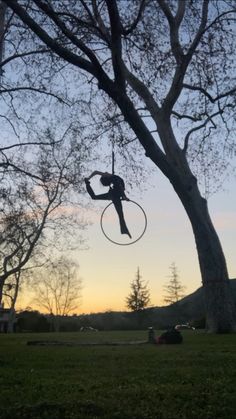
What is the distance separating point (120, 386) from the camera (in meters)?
7.33

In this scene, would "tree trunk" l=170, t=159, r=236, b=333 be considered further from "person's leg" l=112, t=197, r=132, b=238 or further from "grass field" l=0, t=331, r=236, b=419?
"grass field" l=0, t=331, r=236, b=419

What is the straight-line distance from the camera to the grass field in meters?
5.97

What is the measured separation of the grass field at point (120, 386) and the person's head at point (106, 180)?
134 inches

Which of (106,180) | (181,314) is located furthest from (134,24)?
(181,314)

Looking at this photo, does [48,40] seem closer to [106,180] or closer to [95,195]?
[106,180]

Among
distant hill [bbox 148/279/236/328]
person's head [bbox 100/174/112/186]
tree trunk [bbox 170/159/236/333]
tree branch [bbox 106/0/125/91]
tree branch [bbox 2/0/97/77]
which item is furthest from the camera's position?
distant hill [bbox 148/279/236/328]

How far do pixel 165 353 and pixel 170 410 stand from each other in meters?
5.58

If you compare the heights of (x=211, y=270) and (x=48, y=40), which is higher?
(x=48, y=40)

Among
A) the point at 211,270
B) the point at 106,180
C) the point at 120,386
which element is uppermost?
the point at 106,180

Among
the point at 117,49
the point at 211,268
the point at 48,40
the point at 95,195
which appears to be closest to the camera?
the point at 48,40

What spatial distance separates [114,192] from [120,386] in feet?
14.5

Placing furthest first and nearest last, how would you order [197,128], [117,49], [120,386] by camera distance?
[197,128] < [117,49] < [120,386]

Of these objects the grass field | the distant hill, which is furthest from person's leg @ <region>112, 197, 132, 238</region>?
the distant hill

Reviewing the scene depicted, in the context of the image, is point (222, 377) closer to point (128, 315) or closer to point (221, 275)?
point (221, 275)
